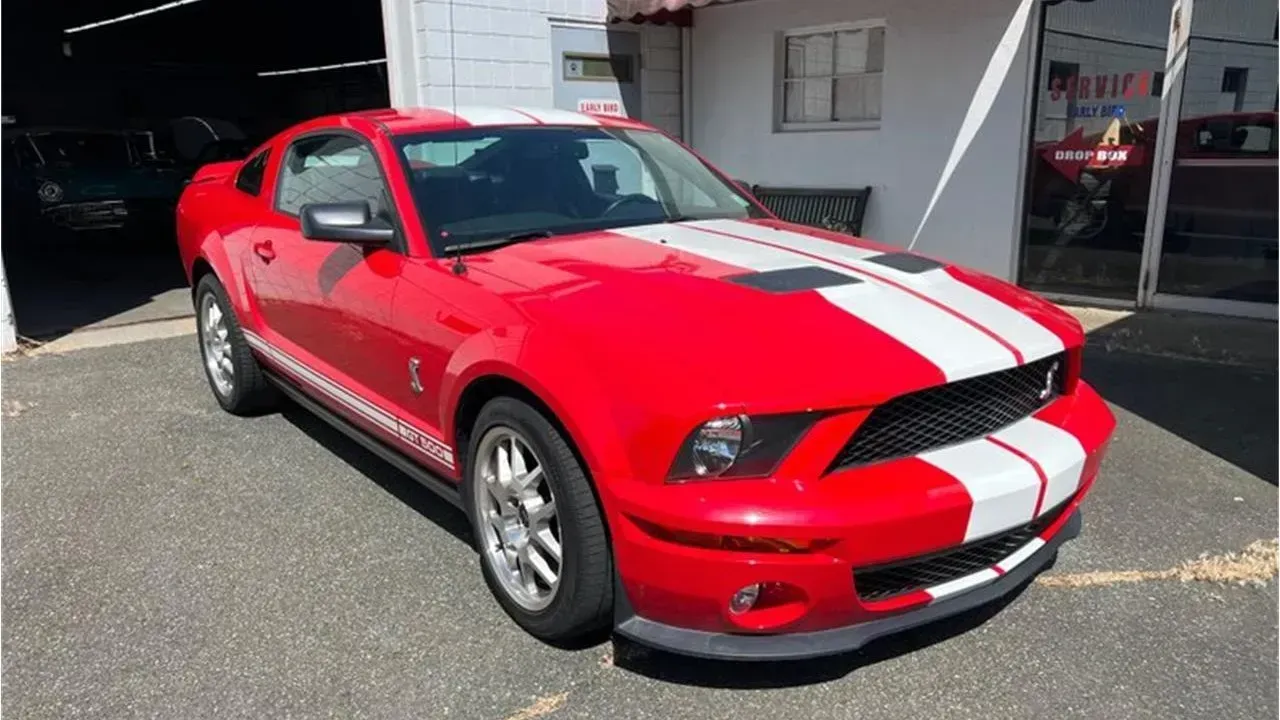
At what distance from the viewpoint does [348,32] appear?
18.7 m

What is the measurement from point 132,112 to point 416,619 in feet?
79.0

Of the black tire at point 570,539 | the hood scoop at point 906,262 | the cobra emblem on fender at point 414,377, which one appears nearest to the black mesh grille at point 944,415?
the hood scoop at point 906,262

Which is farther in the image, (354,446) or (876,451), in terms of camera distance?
(354,446)

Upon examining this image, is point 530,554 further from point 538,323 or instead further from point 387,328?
point 387,328

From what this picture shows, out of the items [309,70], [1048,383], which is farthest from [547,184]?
[309,70]

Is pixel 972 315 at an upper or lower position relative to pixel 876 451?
upper

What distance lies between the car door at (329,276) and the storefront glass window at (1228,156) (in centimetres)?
604

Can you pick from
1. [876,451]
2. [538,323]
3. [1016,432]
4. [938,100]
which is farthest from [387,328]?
[938,100]

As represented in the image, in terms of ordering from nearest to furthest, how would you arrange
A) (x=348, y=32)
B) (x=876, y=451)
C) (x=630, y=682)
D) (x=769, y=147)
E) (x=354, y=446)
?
(x=876, y=451) < (x=630, y=682) < (x=354, y=446) < (x=769, y=147) < (x=348, y=32)

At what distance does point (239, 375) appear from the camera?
4770 millimetres

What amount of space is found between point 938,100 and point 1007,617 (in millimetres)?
5970

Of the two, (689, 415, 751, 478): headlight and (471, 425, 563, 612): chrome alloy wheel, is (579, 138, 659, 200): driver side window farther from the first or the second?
(689, 415, 751, 478): headlight

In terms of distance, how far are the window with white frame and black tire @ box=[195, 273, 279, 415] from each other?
587cm

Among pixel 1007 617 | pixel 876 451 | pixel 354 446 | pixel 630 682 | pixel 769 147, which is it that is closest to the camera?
pixel 876 451
